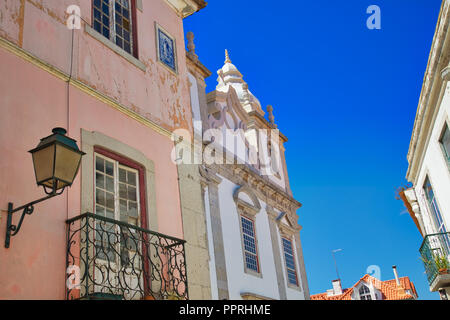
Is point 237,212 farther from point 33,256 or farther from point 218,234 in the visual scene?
point 33,256

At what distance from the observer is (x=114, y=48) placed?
7.30 m

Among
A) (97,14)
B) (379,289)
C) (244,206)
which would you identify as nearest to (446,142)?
(244,206)

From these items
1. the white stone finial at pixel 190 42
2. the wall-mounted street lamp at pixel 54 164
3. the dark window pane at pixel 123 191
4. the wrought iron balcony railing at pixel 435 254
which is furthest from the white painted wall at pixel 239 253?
the wall-mounted street lamp at pixel 54 164

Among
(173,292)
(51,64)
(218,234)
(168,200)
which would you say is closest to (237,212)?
(218,234)

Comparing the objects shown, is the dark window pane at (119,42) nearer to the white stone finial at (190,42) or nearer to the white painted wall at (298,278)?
the white stone finial at (190,42)

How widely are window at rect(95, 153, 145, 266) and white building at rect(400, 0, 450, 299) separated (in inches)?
226

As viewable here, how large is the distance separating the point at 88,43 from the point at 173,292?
3.49 meters

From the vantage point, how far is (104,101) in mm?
6785

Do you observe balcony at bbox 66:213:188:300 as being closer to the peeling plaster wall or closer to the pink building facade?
the pink building facade

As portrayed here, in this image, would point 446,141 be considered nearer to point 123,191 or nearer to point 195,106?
point 195,106

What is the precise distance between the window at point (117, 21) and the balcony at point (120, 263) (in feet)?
9.82

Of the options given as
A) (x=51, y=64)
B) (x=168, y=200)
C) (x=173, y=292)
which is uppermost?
(x=51, y=64)

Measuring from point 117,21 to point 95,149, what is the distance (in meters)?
2.49

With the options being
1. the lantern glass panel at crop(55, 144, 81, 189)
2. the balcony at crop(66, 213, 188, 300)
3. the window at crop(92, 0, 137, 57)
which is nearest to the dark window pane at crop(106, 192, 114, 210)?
the balcony at crop(66, 213, 188, 300)
